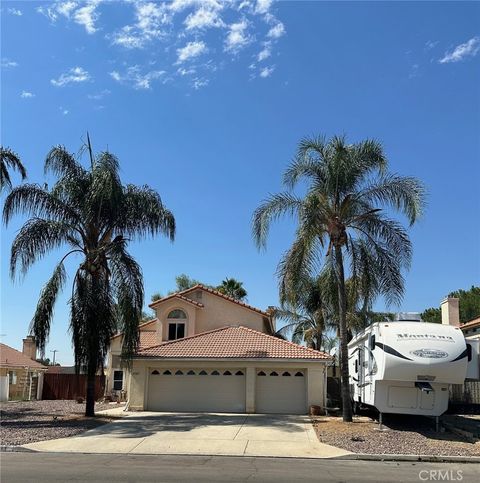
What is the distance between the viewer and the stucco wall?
81.5 ft

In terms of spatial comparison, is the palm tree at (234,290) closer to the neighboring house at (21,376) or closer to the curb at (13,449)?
the neighboring house at (21,376)

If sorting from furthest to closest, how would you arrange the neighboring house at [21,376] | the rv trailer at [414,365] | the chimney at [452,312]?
the neighboring house at [21,376] → the chimney at [452,312] → the rv trailer at [414,365]

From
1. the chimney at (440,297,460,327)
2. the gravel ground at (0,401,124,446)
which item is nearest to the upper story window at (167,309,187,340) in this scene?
the gravel ground at (0,401,124,446)

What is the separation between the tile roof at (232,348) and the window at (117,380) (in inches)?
392

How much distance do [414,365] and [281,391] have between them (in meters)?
9.75

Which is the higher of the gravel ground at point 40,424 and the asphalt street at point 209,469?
the asphalt street at point 209,469

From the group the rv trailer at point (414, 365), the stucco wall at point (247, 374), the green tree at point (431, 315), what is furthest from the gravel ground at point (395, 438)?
the green tree at point (431, 315)

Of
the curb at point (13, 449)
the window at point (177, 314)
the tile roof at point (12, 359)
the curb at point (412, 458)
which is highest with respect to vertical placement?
the window at point (177, 314)

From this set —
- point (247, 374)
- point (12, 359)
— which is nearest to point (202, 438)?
point (247, 374)

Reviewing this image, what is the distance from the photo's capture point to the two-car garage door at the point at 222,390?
82.7 ft

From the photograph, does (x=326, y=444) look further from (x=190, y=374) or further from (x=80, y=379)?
(x=80, y=379)

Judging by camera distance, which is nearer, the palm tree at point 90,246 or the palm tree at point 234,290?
the palm tree at point 90,246

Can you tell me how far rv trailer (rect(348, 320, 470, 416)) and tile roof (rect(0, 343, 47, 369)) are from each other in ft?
85.8
